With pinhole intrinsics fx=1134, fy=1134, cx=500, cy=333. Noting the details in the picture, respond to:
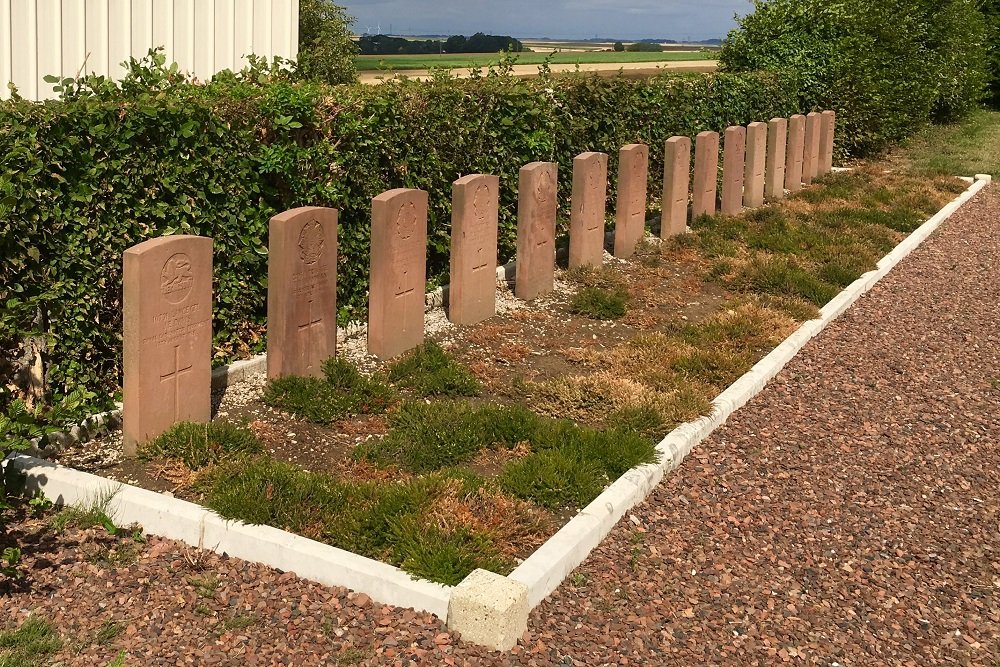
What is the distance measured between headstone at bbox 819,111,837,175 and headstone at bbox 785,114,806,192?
1.48 meters

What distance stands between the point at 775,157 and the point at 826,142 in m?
2.94

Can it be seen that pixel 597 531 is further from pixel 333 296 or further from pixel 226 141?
pixel 226 141

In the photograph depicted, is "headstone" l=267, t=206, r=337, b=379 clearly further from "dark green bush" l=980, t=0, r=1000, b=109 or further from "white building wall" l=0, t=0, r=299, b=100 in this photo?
"dark green bush" l=980, t=0, r=1000, b=109

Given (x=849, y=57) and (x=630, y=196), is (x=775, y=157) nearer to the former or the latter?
(x=630, y=196)

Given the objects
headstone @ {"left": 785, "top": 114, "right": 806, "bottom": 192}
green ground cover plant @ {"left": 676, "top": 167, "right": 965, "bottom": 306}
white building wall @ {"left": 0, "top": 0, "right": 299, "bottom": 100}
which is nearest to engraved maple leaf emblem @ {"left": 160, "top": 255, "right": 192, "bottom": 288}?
white building wall @ {"left": 0, "top": 0, "right": 299, "bottom": 100}

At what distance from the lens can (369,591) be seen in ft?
13.9

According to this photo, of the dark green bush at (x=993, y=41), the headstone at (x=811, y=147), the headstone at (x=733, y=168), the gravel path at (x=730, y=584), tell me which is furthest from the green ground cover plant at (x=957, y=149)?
the gravel path at (x=730, y=584)

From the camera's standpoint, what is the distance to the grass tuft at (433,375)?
6648 mm

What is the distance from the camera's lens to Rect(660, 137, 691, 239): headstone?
37.2 feet

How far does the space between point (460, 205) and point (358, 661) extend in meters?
4.54

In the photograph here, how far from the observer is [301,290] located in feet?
20.9

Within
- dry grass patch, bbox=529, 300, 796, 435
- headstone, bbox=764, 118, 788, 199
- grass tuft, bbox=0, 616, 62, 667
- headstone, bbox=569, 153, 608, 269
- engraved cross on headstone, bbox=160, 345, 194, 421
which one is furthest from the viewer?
headstone, bbox=764, 118, 788, 199

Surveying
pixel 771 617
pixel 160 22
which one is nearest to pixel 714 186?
pixel 160 22

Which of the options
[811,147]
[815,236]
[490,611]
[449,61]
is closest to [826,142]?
[811,147]
